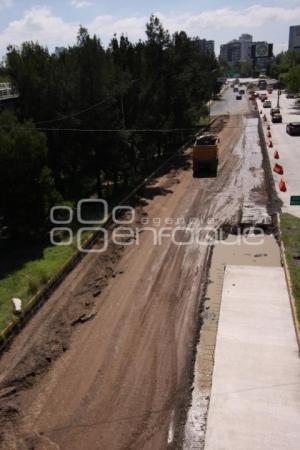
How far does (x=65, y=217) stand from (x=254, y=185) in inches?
507

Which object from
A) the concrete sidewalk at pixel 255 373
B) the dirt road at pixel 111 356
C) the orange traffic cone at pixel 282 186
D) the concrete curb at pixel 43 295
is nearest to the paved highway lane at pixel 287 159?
the orange traffic cone at pixel 282 186

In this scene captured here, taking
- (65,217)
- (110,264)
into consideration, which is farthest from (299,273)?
(65,217)

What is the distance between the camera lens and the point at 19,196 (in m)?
19.8

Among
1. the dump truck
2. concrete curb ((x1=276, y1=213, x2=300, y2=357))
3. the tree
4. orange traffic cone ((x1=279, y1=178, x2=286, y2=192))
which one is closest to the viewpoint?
concrete curb ((x1=276, y1=213, x2=300, y2=357))

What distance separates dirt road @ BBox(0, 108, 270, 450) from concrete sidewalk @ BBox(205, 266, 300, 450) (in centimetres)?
89

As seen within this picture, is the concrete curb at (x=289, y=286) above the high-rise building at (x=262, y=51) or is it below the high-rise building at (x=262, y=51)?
below

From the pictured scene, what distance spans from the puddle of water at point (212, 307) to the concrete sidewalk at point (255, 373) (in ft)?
0.62

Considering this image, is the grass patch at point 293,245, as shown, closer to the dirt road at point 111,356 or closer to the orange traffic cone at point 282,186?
the dirt road at point 111,356

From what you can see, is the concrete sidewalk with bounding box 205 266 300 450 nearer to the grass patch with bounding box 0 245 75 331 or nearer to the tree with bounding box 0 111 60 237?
the grass patch with bounding box 0 245 75 331

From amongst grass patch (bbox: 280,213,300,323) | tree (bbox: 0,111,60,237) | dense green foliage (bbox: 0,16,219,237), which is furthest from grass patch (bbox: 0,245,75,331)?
grass patch (bbox: 280,213,300,323)

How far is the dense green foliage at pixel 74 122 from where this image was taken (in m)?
19.9

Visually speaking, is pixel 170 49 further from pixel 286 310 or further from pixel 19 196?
pixel 286 310

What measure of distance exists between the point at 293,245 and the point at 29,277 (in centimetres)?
1111

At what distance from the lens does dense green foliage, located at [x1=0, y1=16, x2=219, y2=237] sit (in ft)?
65.4
